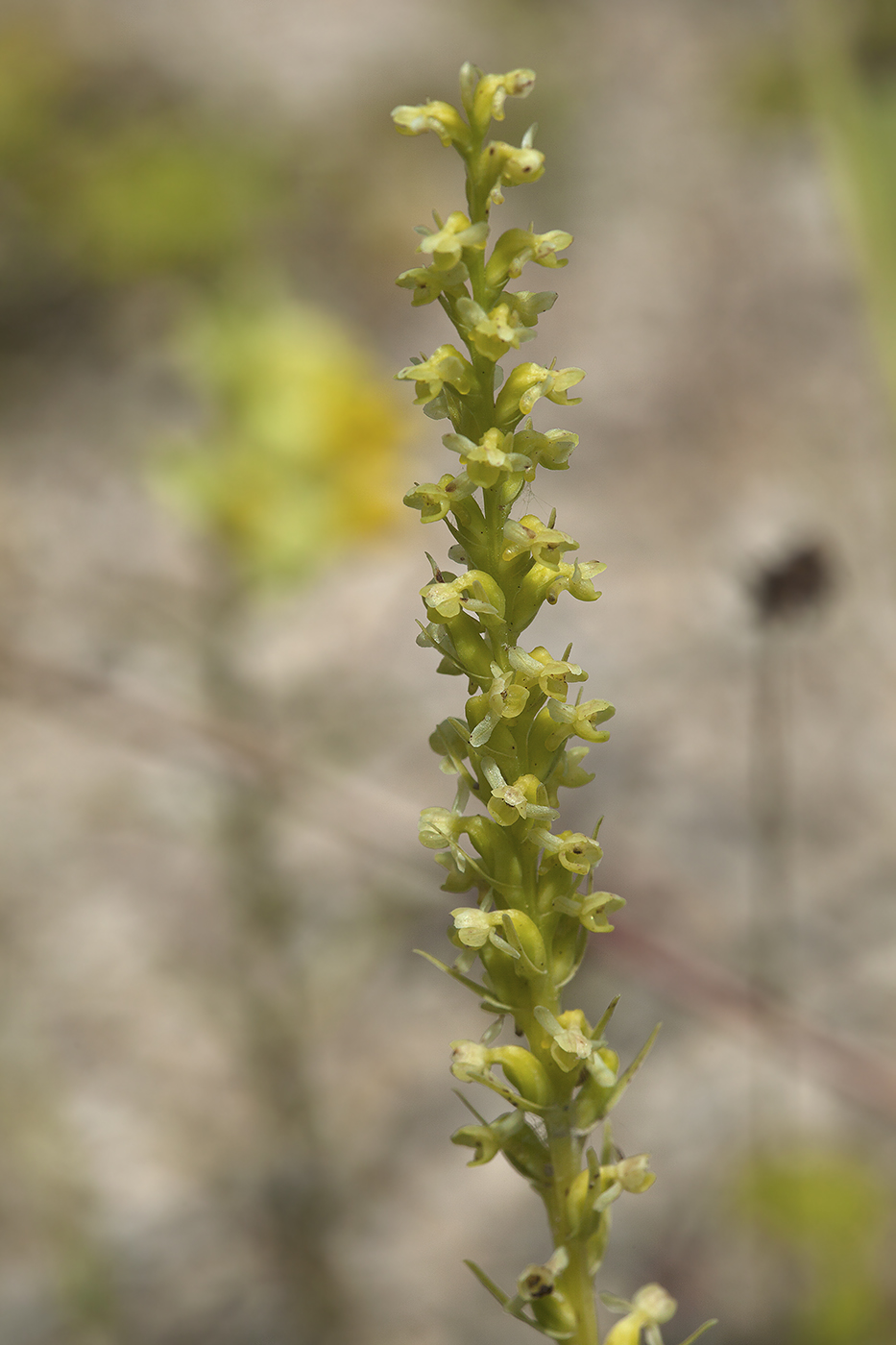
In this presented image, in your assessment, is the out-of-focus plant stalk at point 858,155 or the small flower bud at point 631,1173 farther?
the out-of-focus plant stalk at point 858,155

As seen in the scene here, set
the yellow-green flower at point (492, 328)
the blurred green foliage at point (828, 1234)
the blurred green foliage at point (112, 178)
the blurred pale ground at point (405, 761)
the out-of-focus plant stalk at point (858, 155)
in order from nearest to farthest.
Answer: the yellow-green flower at point (492, 328), the out-of-focus plant stalk at point (858, 155), the blurred green foliage at point (828, 1234), the blurred pale ground at point (405, 761), the blurred green foliage at point (112, 178)

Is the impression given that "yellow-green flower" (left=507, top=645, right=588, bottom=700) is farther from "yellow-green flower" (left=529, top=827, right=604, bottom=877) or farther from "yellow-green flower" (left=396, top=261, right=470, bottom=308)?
"yellow-green flower" (left=396, top=261, right=470, bottom=308)

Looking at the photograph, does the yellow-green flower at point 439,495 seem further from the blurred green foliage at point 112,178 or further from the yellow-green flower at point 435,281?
the blurred green foliage at point 112,178

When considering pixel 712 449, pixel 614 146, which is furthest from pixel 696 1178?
pixel 614 146

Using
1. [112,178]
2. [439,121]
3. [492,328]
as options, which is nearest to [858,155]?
[439,121]

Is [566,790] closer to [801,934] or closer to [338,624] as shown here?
[801,934]

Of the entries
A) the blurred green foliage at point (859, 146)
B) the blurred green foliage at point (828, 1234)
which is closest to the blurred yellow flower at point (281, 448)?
the blurred green foliage at point (859, 146)

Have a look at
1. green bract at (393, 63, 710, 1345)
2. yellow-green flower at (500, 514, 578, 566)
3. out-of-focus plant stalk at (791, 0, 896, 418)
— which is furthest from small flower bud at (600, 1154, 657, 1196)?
out-of-focus plant stalk at (791, 0, 896, 418)
